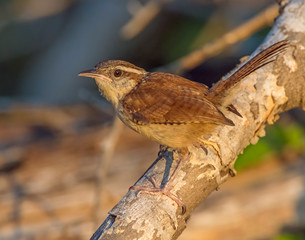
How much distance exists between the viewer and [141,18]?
518 cm

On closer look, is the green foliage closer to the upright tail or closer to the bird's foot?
the upright tail

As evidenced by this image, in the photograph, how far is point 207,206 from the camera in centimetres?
461

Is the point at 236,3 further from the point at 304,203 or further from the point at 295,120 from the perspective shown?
the point at 304,203

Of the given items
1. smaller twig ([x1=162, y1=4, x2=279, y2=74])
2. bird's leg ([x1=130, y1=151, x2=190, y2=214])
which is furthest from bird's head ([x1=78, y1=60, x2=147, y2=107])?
smaller twig ([x1=162, y1=4, x2=279, y2=74])

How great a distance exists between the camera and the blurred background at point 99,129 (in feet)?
14.9

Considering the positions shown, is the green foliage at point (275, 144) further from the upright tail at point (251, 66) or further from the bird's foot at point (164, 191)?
the bird's foot at point (164, 191)

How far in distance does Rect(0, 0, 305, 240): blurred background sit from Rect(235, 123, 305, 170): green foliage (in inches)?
0.4

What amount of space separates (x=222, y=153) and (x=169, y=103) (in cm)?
47

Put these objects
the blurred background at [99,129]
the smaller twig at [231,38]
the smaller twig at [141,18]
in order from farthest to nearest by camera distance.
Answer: the smaller twig at [141,18]
the blurred background at [99,129]
the smaller twig at [231,38]

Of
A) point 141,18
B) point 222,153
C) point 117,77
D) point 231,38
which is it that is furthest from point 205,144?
point 141,18

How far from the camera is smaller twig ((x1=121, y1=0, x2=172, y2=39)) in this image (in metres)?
4.95

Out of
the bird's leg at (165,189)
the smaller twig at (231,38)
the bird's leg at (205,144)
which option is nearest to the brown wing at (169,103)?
the bird's leg at (205,144)

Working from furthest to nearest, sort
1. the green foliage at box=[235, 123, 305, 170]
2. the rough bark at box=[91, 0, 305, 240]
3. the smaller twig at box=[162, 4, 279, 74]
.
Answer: the green foliage at box=[235, 123, 305, 170] < the smaller twig at box=[162, 4, 279, 74] < the rough bark at box=[91, 0, 305, 240]

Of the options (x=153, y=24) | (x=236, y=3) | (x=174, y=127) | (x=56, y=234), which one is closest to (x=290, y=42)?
(x=174, y=127)
